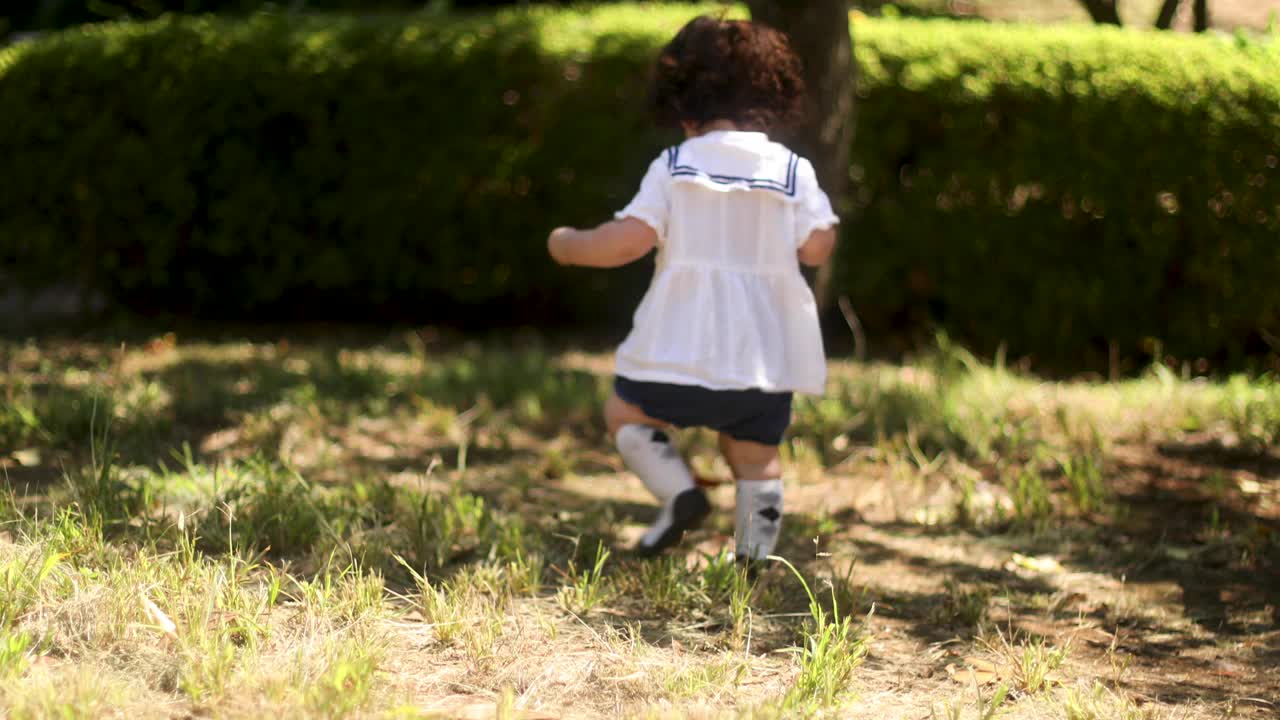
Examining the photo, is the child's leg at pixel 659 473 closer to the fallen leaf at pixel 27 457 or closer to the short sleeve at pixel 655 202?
the short sleeve at pixel 655 202

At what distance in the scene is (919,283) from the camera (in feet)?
23.8

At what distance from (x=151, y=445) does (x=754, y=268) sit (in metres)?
2.23

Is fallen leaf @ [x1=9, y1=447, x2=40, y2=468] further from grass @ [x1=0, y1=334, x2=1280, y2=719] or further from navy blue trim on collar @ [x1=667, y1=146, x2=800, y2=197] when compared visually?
navy blue trim on collar @ [x1=667, y1=146, x2=800, y2=197]

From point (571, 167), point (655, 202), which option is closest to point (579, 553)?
point (655, 202)

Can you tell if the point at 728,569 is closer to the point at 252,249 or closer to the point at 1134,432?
the point at 1134,432

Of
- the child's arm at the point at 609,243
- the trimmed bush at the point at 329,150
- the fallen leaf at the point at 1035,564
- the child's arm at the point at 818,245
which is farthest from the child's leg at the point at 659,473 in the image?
the trimmed bush at the point at 329,150

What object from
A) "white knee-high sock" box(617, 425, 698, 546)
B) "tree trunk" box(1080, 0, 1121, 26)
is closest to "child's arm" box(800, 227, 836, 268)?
"white knee-high sock" box(617, 425, 698, 546)

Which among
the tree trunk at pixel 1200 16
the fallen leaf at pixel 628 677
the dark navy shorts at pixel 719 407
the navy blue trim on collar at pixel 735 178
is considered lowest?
the fallen leaf at pixel 628 677

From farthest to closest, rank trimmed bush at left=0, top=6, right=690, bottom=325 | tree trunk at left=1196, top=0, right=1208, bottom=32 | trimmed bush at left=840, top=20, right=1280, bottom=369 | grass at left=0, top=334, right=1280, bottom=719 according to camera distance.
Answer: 1. tree trunk at left=1196, top=0, right=1208, bottom=32
2. trimmed bush at left=0, top=6, right=690, bottom=325
3. trimmed bush at left=840, top=20, right=1280, bottom=369
4. grass at left=0, top=334, right=1280, bottom=719

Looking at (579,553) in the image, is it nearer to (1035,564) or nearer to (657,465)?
(657,465)

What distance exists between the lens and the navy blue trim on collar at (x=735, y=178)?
3.42 metres

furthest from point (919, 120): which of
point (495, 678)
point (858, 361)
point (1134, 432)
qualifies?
point (495, 678)

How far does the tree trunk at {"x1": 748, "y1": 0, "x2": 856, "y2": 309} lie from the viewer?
4980 mm

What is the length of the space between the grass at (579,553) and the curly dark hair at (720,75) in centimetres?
117
